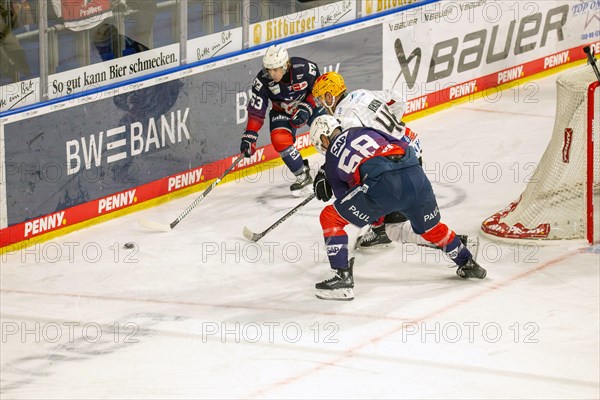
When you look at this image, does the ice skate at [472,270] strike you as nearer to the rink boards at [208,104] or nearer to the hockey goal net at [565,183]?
the hockey goal net at [565,183]

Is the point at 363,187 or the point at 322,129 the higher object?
the point at 322,129

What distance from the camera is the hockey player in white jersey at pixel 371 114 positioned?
7.96 meters

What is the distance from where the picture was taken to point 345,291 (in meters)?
7.88

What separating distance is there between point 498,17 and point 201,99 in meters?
3.38

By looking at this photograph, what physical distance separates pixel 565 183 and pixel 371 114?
57.2 inches

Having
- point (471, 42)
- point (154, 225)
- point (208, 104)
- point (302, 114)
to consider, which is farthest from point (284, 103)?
point (471, 42)

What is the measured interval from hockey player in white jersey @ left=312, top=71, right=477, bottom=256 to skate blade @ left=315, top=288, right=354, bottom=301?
21.2 inches

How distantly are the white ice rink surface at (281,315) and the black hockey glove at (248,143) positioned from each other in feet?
1.37

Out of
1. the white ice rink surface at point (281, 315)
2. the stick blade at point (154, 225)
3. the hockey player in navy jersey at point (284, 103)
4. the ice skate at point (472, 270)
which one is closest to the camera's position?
the white ice rink surface at point (281, 315)

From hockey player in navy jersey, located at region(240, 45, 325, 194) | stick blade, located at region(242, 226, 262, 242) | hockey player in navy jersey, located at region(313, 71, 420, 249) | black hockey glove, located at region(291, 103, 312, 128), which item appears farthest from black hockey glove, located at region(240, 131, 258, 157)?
hockey player in navy jersey, located at region(313, 71, 420, 249)

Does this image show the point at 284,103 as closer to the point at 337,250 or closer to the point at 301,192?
the point at 301,192

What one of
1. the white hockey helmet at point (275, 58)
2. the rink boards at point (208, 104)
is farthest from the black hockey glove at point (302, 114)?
the rink boards at point (208, 104)

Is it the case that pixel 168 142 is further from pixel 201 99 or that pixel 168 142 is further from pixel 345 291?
pixel 345 291

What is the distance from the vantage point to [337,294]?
7891 mm
